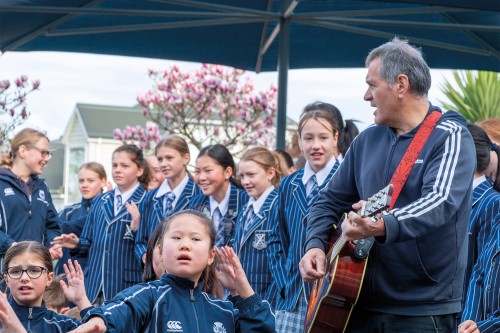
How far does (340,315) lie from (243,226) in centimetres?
308

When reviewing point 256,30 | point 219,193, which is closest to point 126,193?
point 219,193

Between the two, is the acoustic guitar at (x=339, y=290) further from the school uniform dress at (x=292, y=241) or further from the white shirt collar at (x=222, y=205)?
the white shirt collar at (x=222, y=205)

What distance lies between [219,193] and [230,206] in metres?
0.14

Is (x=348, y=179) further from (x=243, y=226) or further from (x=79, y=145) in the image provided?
(x=79, y=145)

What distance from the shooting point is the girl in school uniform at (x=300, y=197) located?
18.5ft

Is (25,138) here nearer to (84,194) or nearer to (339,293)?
(84,194)

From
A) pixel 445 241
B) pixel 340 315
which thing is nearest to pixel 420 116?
pixel 445 241

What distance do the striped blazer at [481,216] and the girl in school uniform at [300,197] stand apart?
91 centimetres

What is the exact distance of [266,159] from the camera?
23.7 ft

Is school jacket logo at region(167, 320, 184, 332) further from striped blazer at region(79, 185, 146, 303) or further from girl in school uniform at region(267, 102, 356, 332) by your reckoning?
striped blazer at region(79, 185, 146, 303)

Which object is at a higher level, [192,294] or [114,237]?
[114,237]

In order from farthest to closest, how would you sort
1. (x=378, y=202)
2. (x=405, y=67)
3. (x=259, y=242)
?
(x=259, y=242)
(x=405, y=67)
(x=378, y=202)

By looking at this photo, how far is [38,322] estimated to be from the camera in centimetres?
519

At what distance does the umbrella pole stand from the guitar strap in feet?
15.5
